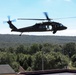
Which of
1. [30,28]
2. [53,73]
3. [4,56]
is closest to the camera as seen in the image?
[53,73]

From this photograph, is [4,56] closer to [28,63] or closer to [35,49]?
[28,63]

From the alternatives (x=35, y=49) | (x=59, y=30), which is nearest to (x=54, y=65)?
(x=59, y=30)

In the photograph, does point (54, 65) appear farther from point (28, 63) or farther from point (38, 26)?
point (38, 26)

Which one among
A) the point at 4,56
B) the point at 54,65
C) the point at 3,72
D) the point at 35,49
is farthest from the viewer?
the point at 35,49

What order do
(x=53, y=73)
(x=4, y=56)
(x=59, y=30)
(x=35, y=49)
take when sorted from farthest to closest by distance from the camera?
1. (x=35, y=49)
2. (x=4, y=56)
3. (x=59, y=30)
4. (x=53, y=73)

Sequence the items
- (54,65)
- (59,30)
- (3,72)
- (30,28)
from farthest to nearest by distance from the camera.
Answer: (54,65) < (3,72) < (59,30) < (30,28)

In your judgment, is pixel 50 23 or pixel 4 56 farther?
pixel 4 56

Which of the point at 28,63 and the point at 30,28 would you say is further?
the point at 28,63

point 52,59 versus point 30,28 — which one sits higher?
point 30,28

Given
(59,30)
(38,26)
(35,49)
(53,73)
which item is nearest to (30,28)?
(38,26)
